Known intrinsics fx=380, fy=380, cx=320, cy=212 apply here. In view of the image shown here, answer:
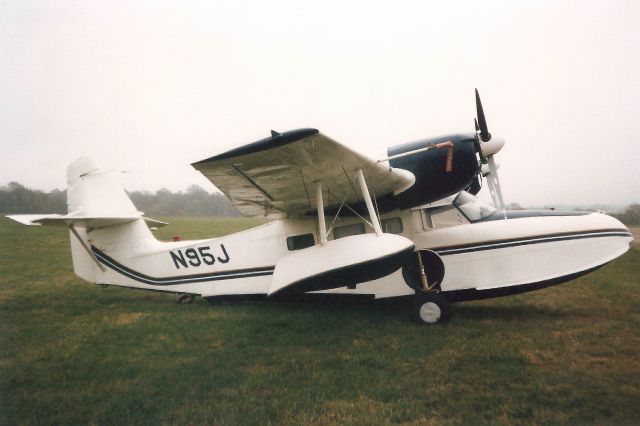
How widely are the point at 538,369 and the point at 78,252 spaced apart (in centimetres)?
798

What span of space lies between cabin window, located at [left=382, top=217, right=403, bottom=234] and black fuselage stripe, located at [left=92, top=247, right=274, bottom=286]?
209 cm

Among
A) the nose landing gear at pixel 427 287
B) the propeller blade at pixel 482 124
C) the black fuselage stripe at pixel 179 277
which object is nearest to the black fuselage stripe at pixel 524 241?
the nose landing gear at pixel 427 287

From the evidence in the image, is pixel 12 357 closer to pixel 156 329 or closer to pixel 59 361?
pixel 59 361

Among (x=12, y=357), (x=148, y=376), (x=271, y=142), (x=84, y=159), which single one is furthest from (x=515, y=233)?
(x=84, y=159)

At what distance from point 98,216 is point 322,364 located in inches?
216

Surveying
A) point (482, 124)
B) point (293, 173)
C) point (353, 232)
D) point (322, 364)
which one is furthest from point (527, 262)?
Answer: point (293, 173)

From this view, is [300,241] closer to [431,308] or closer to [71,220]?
[431,308]

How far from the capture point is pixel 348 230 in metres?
6.27

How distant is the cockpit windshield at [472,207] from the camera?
6.00 meters

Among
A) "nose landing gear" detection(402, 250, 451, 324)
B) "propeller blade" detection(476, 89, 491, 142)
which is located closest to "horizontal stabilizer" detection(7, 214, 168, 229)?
"nose landing gear" detection(402, 250, 451, 324)

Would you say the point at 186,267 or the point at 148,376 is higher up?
the point at 186,267

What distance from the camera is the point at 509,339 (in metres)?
4.62

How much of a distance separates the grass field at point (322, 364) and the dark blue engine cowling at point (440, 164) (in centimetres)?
197

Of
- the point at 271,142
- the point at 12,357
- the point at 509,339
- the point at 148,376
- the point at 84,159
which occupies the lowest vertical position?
the point at 509,339
